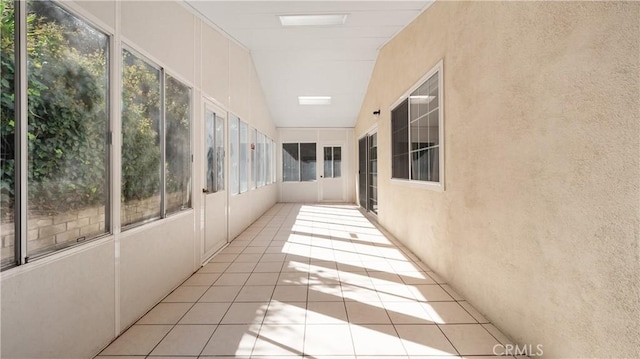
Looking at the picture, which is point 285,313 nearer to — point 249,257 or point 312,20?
point 249,257

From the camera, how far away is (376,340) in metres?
1.97

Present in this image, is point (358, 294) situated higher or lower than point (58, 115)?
lower

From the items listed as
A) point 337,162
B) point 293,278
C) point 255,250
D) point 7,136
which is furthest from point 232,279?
point 337,162

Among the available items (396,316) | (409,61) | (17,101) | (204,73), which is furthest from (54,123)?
(409,61)

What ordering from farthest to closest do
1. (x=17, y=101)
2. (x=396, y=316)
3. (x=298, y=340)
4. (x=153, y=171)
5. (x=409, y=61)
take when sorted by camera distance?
(x=409, y=61), (x=153, y=171), (x=396, y=316), (x=298, y=340), (x=17, y=101)

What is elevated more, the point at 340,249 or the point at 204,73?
the point at 204,73

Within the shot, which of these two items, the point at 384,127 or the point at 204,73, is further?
the point at 384,127

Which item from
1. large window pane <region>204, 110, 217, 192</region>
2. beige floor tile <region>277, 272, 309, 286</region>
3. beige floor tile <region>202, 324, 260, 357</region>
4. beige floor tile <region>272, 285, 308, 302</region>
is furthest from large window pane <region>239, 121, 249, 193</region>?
beige floor tile <region>202, 324, 260, 357</region>

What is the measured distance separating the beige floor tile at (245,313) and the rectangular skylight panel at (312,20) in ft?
12.8

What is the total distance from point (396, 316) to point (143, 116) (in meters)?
2.72

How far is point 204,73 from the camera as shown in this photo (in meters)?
3.54

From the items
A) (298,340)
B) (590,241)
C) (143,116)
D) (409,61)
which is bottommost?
(298,340)

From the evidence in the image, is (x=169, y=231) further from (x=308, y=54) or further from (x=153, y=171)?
(x=308, y=54)

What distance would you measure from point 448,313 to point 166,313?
2338 millimetres
